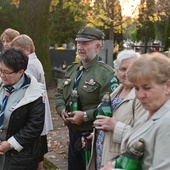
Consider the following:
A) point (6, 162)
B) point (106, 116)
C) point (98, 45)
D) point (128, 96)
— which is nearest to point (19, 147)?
point (6, 162)

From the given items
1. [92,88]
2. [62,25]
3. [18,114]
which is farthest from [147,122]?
[62,25]

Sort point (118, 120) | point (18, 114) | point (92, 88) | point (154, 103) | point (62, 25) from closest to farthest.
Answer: point (154, 103) → point (118, 120) → point (18, 114) → point (92, 88) → point (62, 25)

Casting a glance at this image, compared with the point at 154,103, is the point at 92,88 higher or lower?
lower

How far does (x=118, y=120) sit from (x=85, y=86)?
0.95 m

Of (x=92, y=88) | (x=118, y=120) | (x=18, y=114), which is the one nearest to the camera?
(x=118, y=120)

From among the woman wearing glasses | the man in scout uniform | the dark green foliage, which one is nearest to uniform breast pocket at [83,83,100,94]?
the man in scout uniform

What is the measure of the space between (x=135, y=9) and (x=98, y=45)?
32.9m

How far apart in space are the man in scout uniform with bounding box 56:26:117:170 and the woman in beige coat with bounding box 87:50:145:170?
1.76ft

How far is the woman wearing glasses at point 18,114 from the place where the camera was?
326 centimetres

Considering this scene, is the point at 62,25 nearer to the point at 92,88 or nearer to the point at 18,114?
the point at 92,88

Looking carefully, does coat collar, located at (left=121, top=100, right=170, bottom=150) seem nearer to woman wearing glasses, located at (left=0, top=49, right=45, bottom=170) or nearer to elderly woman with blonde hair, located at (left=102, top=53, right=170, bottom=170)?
elderly woman with blonde hair, located at (left=102, top=53, right=170, bottom=170)

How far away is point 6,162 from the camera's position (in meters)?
3.35

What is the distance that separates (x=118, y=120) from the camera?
2.91 meters

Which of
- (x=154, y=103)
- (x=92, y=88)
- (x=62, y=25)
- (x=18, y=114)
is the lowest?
(x=18, y=114)
